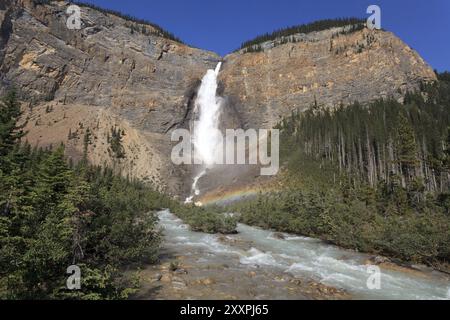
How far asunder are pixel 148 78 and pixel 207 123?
2385cm

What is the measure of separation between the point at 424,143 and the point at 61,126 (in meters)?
79.6

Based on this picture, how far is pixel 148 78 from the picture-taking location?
108m

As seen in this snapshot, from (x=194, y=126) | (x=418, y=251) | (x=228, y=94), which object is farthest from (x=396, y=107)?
(x=418, y=251)

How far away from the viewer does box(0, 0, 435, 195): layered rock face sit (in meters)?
88.6

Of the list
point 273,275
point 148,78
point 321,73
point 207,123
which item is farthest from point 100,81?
point 273,275

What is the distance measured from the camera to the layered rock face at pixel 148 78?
3487 inches

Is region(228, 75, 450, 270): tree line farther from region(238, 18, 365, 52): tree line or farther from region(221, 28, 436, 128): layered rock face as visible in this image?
region(238, 18, 365, 52): tree line

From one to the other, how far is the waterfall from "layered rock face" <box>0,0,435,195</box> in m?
2.73

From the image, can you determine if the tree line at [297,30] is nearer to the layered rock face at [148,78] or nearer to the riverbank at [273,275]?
Result: the layered rock face at [148,78]

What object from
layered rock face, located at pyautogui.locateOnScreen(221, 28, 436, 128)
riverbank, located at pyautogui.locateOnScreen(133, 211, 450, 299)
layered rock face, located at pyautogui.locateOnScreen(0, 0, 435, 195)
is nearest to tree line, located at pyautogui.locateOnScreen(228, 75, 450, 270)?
riverbank, located at pyautogui.locateOnScreen(133, 211, 450, 299)

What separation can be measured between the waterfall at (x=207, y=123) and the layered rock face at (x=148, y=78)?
2730mm

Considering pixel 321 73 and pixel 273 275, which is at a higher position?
pixel 321 73

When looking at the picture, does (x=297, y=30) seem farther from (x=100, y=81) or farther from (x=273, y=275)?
(x=273, y=275)
